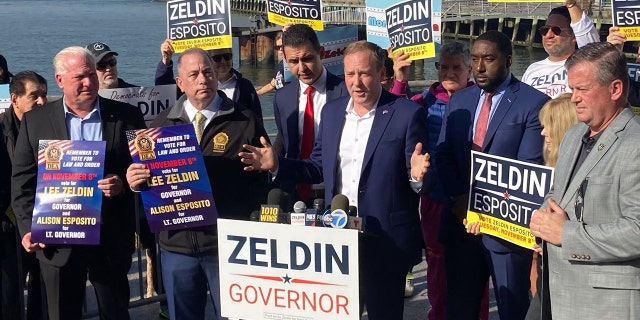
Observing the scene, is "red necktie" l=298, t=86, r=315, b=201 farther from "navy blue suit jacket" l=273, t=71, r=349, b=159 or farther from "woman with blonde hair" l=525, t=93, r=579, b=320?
"woman with blonde hair" l=525, t=93, r=579, b=320

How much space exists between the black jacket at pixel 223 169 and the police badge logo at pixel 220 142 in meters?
0.01

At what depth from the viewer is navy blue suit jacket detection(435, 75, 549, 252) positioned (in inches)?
218

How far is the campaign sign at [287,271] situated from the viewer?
4715 millimetres

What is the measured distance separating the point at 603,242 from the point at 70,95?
10.6ft

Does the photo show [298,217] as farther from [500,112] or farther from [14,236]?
[14,236]

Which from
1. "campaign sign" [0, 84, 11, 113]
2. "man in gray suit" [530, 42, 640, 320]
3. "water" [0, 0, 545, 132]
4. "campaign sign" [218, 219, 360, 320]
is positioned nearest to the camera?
"man in gray suit" [530, 42, 640, 320]

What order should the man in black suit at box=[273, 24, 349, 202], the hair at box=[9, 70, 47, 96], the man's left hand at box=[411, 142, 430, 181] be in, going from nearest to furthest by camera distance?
the man's left hand at box=[411, 142, 430, 181], the man in black suit at box=[273, 24, 349, 202], the hair at box=[9, 70, 47, 96]

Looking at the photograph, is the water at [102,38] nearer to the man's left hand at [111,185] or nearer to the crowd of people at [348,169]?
the crowd of people at [348,169]

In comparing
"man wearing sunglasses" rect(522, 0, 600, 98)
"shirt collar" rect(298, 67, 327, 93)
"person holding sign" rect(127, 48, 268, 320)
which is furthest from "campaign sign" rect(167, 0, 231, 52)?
"person holding sign" rect(127, 48, 268, 320)

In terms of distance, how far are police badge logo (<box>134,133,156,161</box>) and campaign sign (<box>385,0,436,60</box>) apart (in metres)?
3.81

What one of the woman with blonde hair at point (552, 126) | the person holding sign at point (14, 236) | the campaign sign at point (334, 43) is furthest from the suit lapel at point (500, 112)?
the campaign sign at point (334, 43)

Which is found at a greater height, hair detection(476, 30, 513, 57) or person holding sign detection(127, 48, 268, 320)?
hair detection(476, 30, 513, 57)

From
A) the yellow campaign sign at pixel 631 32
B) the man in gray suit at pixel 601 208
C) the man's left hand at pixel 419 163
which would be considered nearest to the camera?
the man in gray suit at pixel 601 208

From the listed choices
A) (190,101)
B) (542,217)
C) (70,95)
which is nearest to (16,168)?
(70,95)
